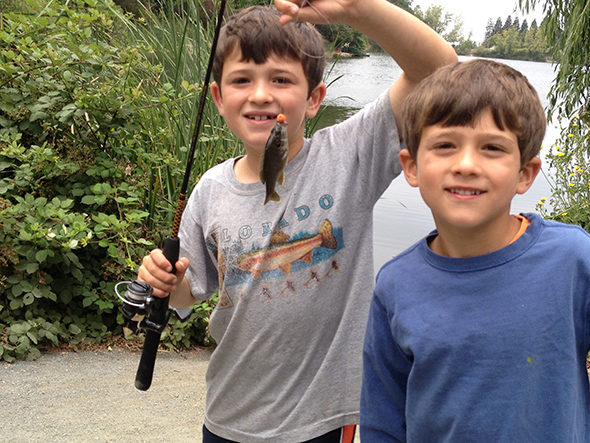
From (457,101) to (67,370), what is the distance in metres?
3.43

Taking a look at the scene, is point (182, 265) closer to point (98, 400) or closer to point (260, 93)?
point (260, 93)

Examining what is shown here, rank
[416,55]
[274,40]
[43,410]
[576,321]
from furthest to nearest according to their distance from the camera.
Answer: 1. [43,410]
2. [274,40]
3. [416,55]
4. [576,321]

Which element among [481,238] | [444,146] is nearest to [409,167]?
[444,146]

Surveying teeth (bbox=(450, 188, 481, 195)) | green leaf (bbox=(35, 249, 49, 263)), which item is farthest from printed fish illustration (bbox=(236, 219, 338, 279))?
green leaf (bbox=(35, 249, 49, 263))

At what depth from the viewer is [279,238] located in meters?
1.99

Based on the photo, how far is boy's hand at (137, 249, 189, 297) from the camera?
2029mm

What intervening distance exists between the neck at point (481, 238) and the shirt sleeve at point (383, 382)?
24 cm

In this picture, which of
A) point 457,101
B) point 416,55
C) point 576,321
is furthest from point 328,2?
point 576,321

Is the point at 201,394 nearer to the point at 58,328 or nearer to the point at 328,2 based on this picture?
the point at 58,328

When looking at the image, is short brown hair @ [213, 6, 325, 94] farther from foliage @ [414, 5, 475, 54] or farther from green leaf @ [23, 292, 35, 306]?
green leaf @ [23, 292, 35, 306]

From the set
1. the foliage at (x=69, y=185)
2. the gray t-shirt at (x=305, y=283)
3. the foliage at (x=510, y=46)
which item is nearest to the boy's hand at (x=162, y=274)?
the gray t-shirt at (x=305, y=283)

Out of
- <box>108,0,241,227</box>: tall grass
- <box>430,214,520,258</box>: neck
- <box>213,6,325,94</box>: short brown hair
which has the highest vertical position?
<box>213,6,325,94</box>: short brown hair

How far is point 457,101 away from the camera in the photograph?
1519 mm

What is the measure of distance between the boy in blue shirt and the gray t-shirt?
14.2 inches
